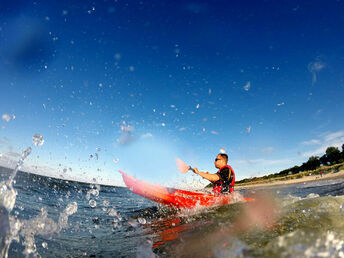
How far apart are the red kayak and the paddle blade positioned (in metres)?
0.94

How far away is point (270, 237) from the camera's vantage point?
2504 mm

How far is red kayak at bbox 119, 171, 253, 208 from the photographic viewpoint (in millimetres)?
6481

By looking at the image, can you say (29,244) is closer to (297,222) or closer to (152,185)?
(297,222)

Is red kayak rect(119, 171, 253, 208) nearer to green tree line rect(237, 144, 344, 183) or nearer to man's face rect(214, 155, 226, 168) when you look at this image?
man's face rect(214, 155, 226, 168)

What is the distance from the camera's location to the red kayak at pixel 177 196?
6.48 m

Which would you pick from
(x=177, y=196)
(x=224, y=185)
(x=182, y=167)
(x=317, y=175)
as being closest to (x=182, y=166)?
(x=182, y=167)

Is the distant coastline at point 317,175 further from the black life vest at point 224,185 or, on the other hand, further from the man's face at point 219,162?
the black life vest at point 224,185

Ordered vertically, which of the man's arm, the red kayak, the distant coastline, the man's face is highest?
the man's face

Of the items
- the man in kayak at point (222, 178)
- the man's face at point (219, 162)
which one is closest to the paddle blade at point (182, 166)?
the man in kayak at point (222, 178)

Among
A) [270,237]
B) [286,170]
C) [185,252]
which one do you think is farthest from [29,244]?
[286,170]

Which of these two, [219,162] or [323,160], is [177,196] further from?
[323,160]

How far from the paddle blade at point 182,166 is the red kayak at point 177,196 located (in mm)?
938

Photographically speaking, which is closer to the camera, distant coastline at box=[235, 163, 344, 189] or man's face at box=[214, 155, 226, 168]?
man's face at box=[214, 155, 226, 168]

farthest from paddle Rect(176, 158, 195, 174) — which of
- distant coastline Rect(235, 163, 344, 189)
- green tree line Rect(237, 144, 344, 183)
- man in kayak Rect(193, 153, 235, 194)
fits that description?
green tree line Rect(237, 144, 344, 183)
